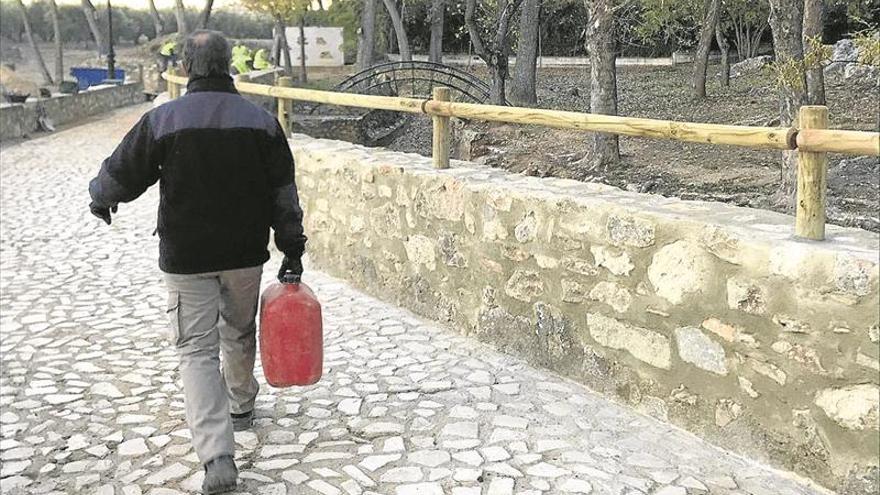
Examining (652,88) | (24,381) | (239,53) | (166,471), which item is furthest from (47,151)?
(166,471)

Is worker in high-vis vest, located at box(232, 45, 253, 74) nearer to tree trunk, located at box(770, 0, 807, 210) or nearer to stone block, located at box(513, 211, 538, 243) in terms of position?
tree trunk, located at box(770, 0, 807, 210)

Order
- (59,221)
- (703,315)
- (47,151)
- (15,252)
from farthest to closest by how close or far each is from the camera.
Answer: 1. (47,151)
2. (59,221)
3. (15,252)
4. (703,315)

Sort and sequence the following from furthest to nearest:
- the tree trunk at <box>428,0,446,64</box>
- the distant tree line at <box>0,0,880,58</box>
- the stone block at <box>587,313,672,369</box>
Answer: the tree trunk at <box>428,0,446,64</box> < the distant tree line at <box>0,0,880,58</box> < the stone block at <box>587,313,672,369</box>

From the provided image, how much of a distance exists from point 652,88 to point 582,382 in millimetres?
6014

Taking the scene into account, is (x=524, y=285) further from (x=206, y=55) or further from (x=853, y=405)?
(x=206, y=55)

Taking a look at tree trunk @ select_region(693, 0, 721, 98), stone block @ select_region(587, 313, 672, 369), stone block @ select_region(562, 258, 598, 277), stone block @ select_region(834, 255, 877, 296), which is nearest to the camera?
stone block @ select_region(834, 255, 877, 296)

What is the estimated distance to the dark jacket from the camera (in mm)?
3376

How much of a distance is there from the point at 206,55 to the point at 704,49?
8.47 metres

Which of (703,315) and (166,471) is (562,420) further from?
(166,471)

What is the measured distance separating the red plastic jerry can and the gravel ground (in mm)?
3194

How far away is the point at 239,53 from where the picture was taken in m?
20.1

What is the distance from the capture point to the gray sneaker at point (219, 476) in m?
3.34

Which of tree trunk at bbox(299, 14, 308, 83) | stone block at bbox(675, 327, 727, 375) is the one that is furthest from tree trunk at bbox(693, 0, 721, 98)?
tree trunk at bbox(299, 14, 308, 83)

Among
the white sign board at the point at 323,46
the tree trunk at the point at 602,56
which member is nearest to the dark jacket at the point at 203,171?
the tree trunk at the point at 602,56
